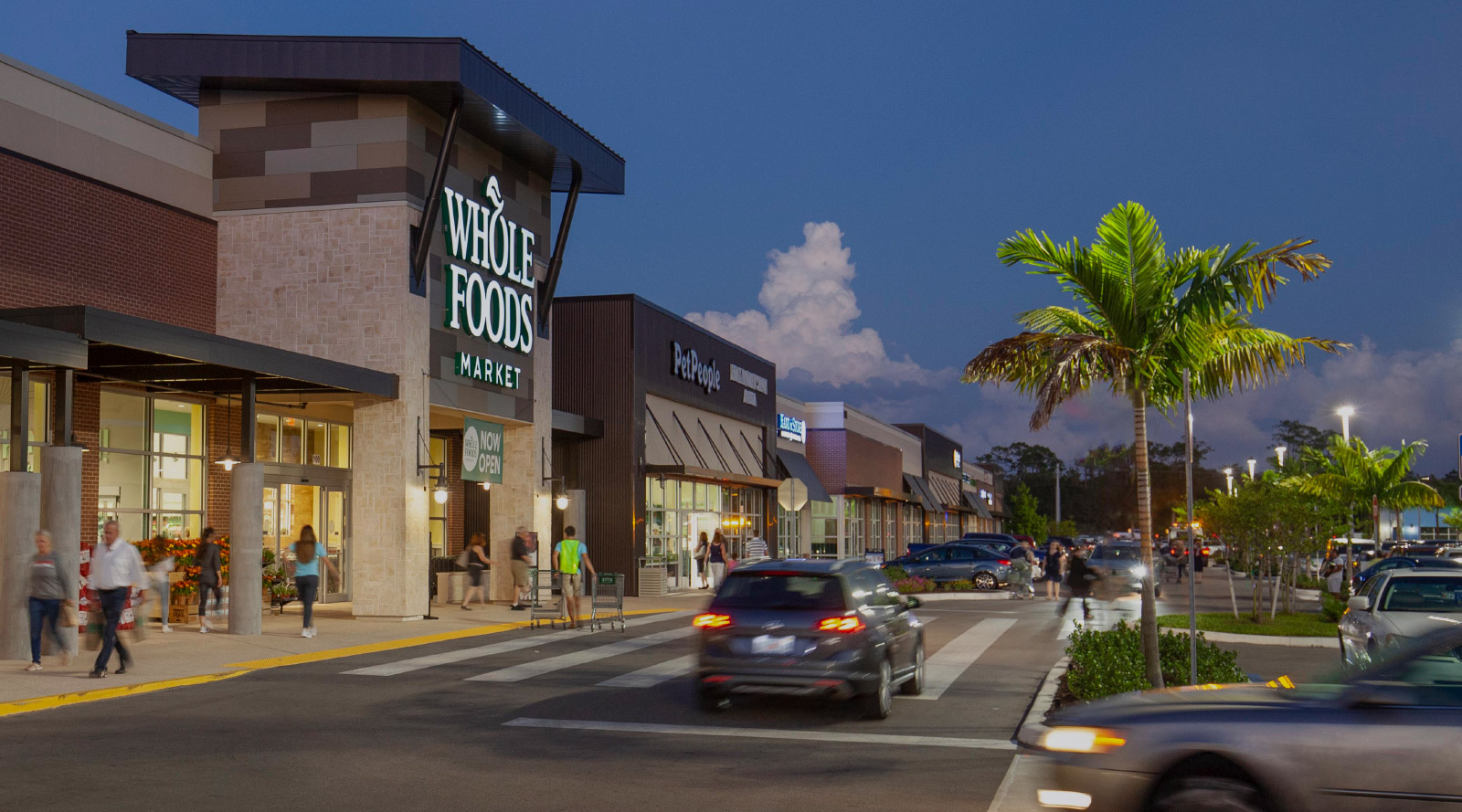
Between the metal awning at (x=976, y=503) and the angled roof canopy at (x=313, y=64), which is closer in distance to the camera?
the angled roof canopy at (x=313, y=64)

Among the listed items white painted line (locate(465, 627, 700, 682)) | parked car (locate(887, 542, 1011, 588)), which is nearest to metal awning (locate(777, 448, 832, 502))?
parked car (locate(887, 542, 1011, 588))

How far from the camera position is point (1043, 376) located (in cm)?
1286

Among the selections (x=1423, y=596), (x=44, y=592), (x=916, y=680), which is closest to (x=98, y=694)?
(x=44, y=592)

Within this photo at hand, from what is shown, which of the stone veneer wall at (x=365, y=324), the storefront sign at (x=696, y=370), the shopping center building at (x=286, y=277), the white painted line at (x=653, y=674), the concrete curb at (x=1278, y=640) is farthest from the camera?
the storefront sign at (x=696, y=370)

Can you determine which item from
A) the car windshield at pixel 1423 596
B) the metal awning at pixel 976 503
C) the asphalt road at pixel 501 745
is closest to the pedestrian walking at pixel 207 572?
the asphalt road at pixel 501 745

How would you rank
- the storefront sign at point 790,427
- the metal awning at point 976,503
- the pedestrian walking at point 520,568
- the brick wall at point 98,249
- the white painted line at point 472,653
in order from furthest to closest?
the metal awning at point 976,503, the storefront sign at point 790,427, the pedestrian walking at point 520,568, the brick wall at point 98,249, the white painted line at point 472,653

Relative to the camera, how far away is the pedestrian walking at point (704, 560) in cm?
3666

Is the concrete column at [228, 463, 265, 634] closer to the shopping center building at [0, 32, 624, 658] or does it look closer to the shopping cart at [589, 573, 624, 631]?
the shopping center building at [0, 32, 624, 658]

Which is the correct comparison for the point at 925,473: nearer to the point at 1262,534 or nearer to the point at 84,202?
the point at 1262,534

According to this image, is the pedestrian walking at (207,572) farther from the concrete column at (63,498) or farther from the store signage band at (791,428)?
the store signage band at (791,428)

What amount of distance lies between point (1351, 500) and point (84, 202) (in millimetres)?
34836

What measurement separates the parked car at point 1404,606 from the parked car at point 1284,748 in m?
8.47

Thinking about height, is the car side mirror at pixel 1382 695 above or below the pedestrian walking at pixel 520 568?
above

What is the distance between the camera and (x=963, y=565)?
1484 inches
